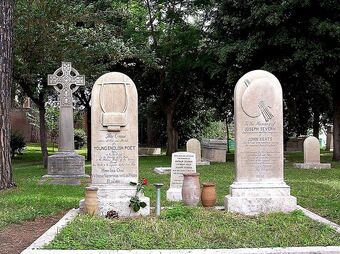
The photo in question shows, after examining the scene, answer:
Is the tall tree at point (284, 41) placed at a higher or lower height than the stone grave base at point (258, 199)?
higher

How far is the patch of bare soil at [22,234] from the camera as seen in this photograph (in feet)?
22.7

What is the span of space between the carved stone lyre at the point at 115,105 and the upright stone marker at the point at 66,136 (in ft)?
21.6

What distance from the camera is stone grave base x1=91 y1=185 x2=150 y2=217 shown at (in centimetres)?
859

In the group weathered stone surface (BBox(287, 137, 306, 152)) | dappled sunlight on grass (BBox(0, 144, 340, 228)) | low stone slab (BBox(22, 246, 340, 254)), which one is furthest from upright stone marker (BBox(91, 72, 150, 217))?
weathered stone surface (BBox(287, 137, 306, 152))

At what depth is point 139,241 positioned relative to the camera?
21.3ft

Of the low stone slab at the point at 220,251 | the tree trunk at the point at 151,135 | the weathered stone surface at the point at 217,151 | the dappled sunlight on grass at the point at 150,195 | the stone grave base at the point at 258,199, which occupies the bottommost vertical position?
the low stone slab at the point at 220,251

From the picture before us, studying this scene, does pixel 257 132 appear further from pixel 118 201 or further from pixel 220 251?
pixel 220 251

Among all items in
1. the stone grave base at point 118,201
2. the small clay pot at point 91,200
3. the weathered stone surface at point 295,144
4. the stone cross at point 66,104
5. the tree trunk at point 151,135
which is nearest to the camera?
the small clay pot at point 91,200

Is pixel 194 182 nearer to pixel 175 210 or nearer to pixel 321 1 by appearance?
pixel 175 210

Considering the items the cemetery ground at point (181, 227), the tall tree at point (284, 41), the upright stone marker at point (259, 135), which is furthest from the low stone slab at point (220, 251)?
the tall tree at point (284, 41)

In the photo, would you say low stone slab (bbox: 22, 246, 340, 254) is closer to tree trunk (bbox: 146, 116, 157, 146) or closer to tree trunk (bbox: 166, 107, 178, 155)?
tree trunk (bbox: 166, 107, 178, 155)

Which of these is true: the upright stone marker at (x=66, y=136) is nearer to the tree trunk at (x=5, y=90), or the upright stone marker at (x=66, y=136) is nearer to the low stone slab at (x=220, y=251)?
the tree trunk at (x=5, y=90)

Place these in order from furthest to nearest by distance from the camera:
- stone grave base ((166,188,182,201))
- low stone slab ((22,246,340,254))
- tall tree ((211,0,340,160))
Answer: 1. tall tree ((211,0,340,160))
2. stone grave base ((166,188,182,201))
3. low stone slab ((22,246,340,254))

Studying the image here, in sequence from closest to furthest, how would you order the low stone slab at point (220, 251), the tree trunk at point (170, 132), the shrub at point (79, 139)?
the low stone slab at point (220, 251) < the tree trunk at point (170, 132) < the shrub at point (79, 139)
